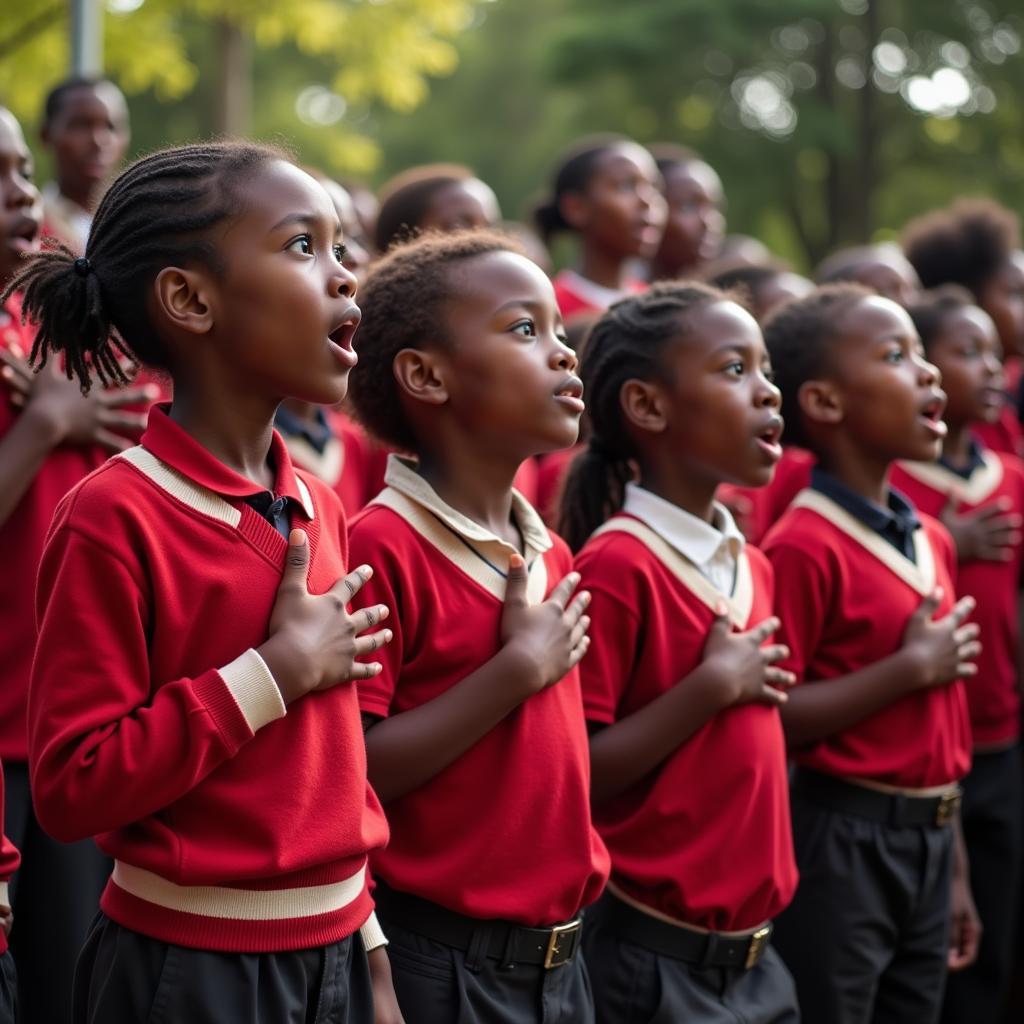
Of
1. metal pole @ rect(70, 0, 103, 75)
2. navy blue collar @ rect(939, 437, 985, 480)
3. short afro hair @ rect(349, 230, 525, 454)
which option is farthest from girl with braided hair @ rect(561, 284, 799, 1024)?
metal pole @ rect(70, 0, 103, 75)

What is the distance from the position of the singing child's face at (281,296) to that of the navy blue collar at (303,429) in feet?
5.19

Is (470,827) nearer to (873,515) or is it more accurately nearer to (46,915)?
(46,915)

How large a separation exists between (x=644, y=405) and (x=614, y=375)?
0.38 feet

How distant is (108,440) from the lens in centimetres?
310

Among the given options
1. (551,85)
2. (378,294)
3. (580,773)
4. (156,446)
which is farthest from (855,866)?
(551,85)

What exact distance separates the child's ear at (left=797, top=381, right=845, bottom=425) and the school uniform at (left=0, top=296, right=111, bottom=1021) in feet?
5.52

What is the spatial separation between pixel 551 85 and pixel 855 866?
54.6ft

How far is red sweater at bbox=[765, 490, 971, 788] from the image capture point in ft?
10.4

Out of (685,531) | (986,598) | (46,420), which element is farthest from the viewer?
(986,598)

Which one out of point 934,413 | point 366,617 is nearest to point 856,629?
point 934,413

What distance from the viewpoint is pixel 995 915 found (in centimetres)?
421

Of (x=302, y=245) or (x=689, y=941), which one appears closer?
(x=302, y=245)

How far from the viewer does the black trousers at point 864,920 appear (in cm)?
313

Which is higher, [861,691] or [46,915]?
[861,691]
